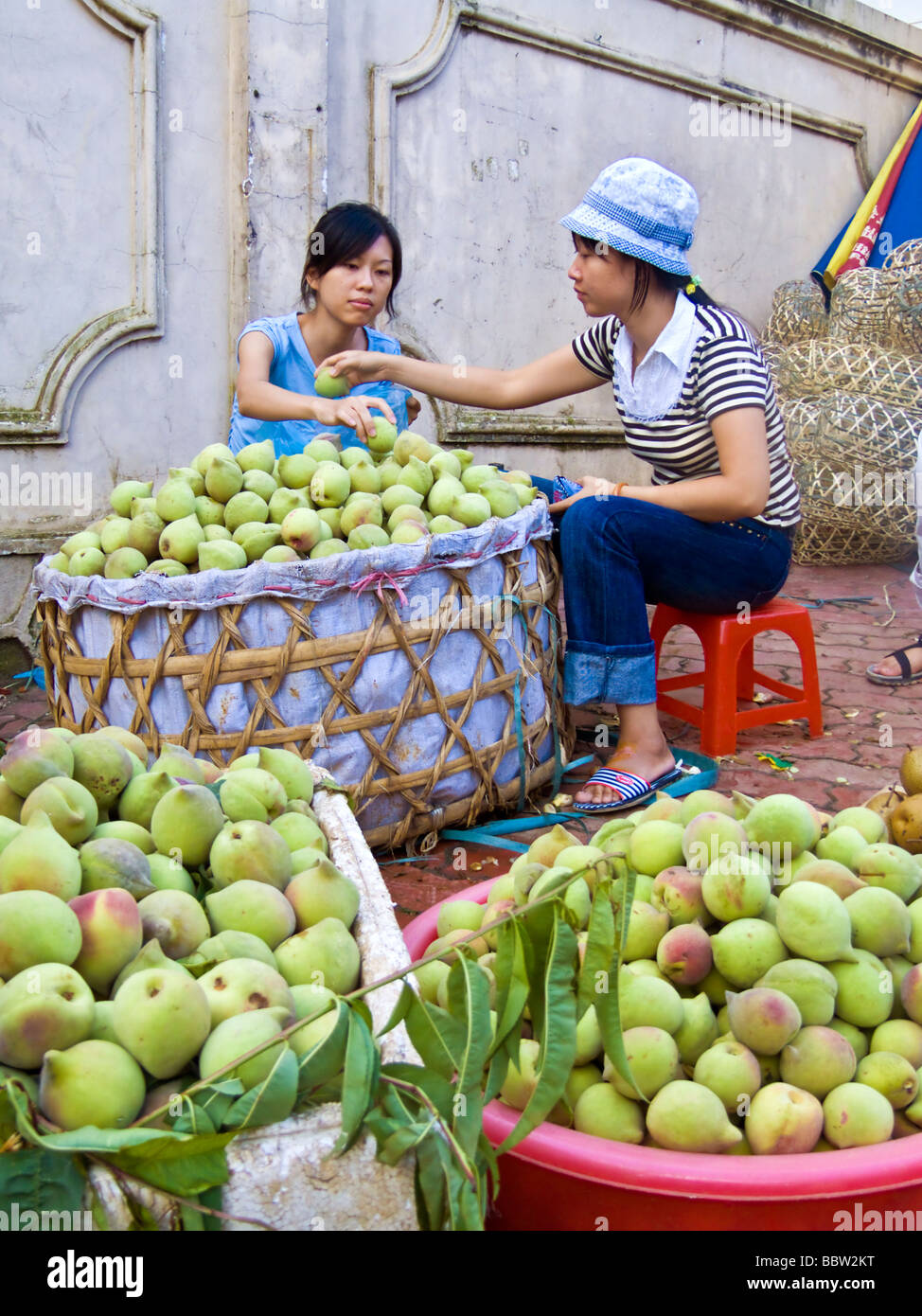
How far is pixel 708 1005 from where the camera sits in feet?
4.04

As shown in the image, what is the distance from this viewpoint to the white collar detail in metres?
2.77

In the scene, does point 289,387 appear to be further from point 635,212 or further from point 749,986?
point 749,986

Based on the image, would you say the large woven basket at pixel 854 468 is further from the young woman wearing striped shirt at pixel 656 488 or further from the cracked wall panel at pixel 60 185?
the cracked wall panel at pixel 60 185

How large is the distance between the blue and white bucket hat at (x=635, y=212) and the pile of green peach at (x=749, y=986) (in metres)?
1.72

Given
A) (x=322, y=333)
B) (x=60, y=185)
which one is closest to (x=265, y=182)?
(x=60, y=185)

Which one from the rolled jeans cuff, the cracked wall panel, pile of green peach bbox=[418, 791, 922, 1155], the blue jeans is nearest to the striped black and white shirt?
the blue jeans

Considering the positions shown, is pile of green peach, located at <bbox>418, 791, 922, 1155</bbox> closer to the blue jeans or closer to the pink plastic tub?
the pink plastic tub

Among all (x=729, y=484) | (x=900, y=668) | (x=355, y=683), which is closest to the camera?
(x=355, y=683)

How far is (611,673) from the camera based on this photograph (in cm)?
279

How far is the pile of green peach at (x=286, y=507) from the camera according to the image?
2.33 metres

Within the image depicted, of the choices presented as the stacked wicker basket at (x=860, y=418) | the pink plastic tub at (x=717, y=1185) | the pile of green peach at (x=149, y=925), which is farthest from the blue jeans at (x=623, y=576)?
the stacked wicker basket at (x=860, y=418)

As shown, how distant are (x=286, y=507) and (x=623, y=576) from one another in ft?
2.92
